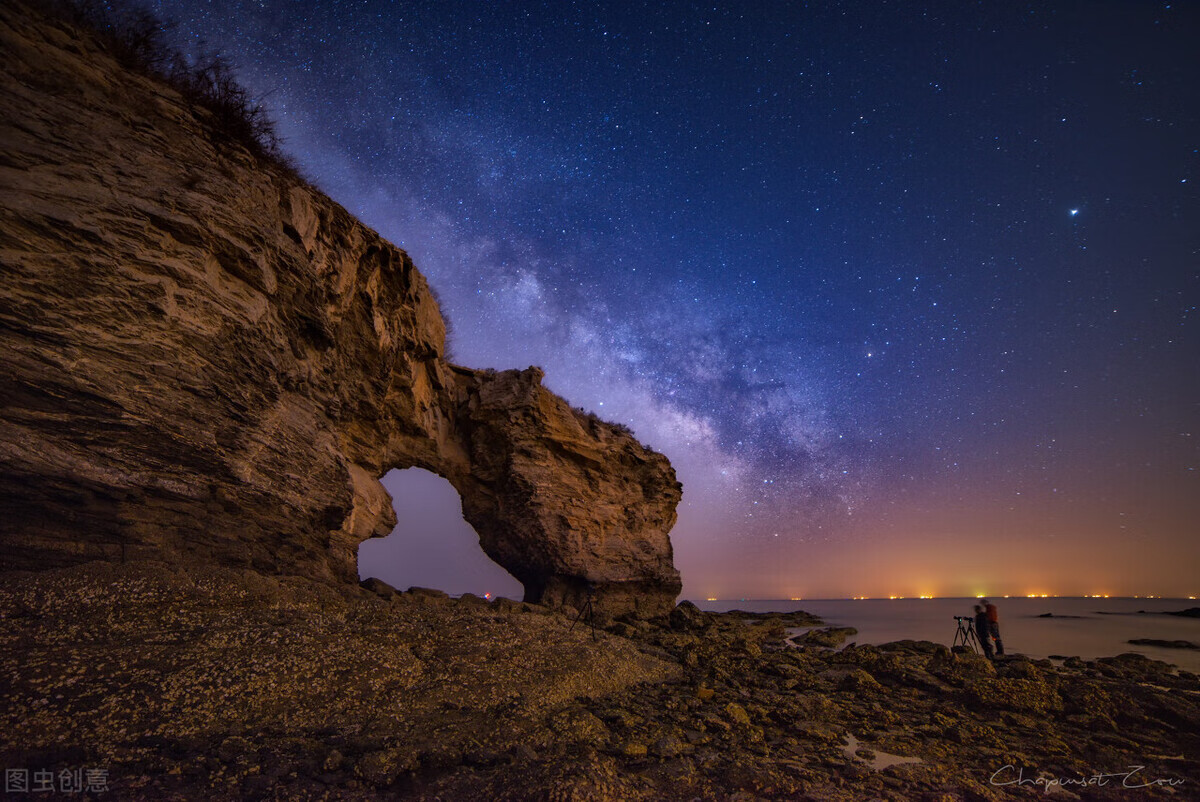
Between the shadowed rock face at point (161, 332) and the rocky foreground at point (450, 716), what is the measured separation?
107 cm

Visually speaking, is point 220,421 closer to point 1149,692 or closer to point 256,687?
point 256,687

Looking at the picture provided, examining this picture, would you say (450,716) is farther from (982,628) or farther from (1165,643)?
(1165,643)

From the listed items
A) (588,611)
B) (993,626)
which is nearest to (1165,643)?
(993,626)

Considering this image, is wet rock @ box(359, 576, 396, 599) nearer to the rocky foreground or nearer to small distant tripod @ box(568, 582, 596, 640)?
the rocky foreground

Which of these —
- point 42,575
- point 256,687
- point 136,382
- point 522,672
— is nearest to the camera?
point 256,687

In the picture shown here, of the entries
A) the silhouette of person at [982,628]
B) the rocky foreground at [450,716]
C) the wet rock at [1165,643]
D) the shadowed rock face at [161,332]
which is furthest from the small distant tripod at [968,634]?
the shadowed rock face at [161,332]

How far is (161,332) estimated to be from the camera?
7.76m

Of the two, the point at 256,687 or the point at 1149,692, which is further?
the point at 1149,692

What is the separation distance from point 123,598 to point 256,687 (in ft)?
8.70

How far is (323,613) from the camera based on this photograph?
8562mm

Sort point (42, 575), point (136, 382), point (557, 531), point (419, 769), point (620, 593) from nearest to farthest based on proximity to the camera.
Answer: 1. point (419, 769)
2. point (42, 575)
3. point (136, 382)
4. point (557, 531)
5. point (620, 593)

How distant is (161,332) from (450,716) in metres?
7.54

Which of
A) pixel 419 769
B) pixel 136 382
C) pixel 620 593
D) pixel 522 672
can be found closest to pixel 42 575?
pixel 136 382

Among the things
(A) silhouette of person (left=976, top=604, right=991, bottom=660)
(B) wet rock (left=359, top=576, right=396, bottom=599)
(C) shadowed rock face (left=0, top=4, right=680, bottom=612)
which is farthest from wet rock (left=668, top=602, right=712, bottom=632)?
(C) shadowed rock face (left=0, top=4, right=680, bottom=612)
